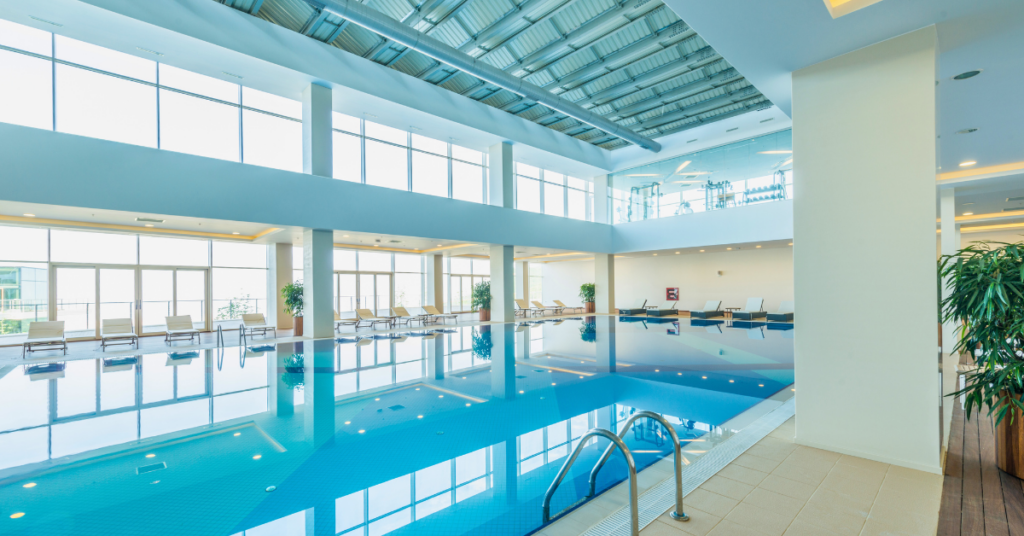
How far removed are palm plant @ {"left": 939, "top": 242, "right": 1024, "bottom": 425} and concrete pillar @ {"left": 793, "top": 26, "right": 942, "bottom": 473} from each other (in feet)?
0.57

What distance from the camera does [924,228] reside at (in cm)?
309

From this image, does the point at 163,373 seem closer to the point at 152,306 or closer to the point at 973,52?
the point at 152,306

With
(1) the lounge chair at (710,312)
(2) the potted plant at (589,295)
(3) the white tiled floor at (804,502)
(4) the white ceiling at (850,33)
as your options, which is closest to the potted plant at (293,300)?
(2) the potted plant at (589,295)

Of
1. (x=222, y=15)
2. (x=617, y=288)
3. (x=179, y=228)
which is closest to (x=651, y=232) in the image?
(x=617, y=288)

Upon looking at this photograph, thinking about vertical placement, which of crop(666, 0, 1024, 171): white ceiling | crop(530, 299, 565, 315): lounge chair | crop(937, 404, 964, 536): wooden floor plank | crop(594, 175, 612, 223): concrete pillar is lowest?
crop(530, 299, 565, 315): lounge chair

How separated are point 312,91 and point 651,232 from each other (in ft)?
39.5

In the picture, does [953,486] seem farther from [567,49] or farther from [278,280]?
[278,280]

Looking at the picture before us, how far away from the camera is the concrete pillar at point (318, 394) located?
420 centimetres

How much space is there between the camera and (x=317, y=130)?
396 inches

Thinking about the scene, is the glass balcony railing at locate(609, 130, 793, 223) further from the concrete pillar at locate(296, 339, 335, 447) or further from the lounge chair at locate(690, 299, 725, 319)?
the concrete pillar at locate(296, 339, 335, 447)

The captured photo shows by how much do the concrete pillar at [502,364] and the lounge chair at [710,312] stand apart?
8.13m

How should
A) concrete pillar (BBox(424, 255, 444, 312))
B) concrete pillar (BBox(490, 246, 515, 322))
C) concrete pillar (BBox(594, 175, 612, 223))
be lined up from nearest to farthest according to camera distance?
concrete pillar (BBox(490, 246, 515, 322)) → concrete pillar (BBox(594, 175, 612, 223)) → concrete pillar (BBox(424, 255, 444, 312))

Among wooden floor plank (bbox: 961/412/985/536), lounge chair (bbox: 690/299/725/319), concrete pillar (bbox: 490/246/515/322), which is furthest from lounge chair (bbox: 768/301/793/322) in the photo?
wooden floor plank (bbox: 961/412/985/536)

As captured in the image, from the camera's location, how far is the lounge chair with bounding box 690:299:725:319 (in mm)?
16406
